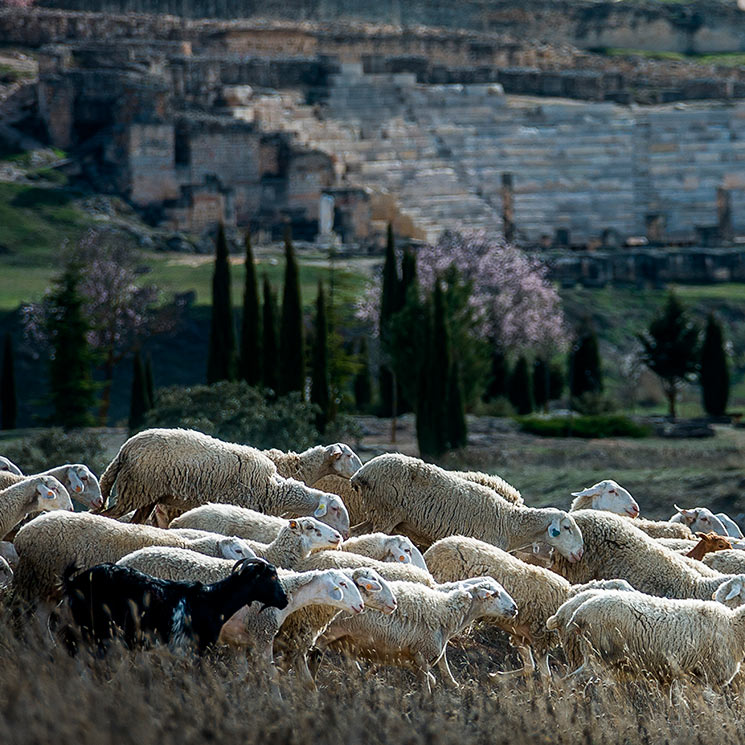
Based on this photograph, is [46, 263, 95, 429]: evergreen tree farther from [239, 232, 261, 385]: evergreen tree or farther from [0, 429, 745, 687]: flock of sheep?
[0, 429, 745, 687]: flock of sheep

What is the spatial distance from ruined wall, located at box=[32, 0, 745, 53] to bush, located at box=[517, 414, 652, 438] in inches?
2536

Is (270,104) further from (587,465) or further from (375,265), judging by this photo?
(587,465)

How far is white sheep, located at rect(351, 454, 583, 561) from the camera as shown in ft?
53.2

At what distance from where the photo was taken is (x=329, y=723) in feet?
31.3

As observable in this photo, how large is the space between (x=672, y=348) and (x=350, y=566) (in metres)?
34.3

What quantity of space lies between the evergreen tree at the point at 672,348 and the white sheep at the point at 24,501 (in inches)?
1281

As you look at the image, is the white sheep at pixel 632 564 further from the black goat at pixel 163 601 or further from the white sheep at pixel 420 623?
the black goat at pixel 163 601

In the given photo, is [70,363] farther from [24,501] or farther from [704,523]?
[24,501]

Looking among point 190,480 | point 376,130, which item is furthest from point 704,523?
point 376,130

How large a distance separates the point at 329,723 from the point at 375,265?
52.6 m

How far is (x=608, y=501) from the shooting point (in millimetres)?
17422

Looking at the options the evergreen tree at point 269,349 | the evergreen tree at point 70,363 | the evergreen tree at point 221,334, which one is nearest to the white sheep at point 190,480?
the evergreen tree at point 269,349

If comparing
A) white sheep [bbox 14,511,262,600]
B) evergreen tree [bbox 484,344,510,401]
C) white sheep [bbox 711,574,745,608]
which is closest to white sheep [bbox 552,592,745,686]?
white sheep [bbox 711,574,745,608]

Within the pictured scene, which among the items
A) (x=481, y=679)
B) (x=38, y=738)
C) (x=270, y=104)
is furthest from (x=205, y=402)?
(x=270, y=104)
